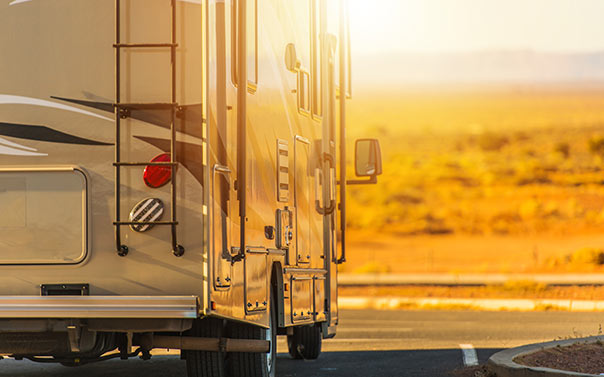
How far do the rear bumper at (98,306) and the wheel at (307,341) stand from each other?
5.08 m

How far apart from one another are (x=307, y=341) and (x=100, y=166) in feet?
17.0

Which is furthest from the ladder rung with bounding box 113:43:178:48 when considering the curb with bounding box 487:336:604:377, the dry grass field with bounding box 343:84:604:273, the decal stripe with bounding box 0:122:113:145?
the dry grass field with bounding box 343:84:604:273

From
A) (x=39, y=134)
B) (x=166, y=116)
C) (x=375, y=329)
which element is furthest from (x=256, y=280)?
(x=375, y=329)

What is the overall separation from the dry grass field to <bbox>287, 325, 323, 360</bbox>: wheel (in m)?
32.2

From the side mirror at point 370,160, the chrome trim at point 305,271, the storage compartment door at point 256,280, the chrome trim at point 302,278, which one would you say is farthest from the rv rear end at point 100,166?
the side mirror at point 370,160

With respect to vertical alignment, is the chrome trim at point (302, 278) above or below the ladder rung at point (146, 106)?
below

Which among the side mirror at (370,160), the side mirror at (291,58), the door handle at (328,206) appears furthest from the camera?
the side mirror at (370,160)

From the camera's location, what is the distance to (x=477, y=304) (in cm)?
2375

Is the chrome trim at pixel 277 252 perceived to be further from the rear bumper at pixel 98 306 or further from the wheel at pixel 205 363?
the rear bumper at pixel 98 306

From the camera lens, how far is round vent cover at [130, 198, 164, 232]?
7926 millimetres

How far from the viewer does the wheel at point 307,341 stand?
501 inches

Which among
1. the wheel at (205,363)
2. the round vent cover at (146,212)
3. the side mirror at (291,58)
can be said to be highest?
the side mirror at (291,58)

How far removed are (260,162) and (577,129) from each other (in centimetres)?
6305

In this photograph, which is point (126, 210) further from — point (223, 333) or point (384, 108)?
point (384, 108)
